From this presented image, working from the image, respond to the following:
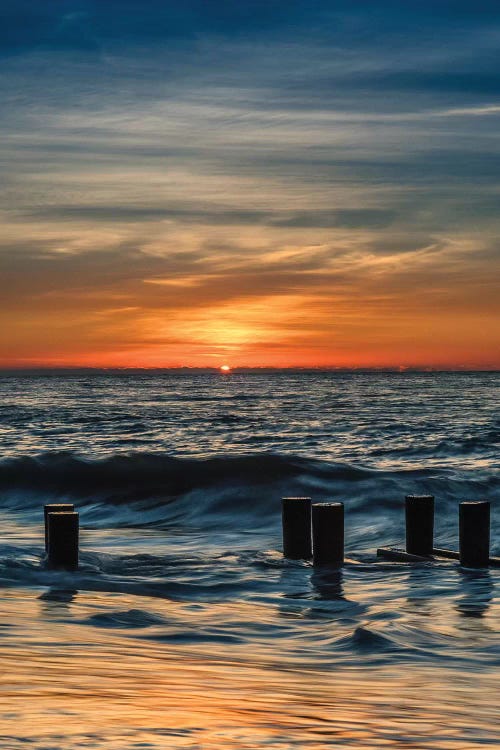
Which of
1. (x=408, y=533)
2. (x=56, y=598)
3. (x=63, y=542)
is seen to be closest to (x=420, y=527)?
(x=408, y=533)

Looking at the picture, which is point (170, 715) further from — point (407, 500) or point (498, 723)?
point (407, 500)

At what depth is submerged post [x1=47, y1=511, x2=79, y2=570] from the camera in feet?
35.6

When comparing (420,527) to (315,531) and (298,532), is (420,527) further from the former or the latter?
(298,532)

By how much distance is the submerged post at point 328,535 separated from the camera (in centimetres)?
1155

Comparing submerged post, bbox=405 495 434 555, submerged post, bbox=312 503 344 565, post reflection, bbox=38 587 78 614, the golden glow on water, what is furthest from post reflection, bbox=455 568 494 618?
post reflection, bbox=38 587 78 614

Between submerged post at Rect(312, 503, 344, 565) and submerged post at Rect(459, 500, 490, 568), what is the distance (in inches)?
59.2

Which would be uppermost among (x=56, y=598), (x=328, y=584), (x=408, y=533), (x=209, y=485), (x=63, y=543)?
(x=63, y=543)

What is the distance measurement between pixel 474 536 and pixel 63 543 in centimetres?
490

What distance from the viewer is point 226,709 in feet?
16.9

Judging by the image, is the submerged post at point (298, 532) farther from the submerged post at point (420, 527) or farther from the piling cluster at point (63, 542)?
the piling cluster at point (63, 542)

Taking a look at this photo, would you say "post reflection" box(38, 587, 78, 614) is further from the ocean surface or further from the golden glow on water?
the golden glow on water

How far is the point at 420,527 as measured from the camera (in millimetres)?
11828

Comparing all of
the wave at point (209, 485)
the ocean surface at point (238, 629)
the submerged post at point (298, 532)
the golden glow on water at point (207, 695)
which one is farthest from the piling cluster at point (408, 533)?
the wave at point (209, 485)

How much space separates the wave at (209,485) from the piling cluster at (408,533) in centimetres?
605
